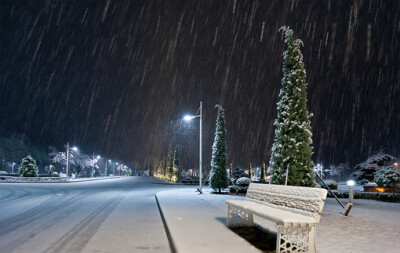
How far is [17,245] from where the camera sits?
742 centimetres

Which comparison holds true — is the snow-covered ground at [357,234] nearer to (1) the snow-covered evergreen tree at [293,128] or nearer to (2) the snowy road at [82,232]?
(1) the snow-covered evergreen tree at [293,128]

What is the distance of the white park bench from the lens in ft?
20.0

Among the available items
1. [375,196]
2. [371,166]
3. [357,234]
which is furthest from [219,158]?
[371,166]

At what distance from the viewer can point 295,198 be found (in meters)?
7.23

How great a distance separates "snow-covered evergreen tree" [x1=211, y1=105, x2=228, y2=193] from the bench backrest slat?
16.4 m

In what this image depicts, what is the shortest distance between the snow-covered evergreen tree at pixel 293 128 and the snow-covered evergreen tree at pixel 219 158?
38.0 ft

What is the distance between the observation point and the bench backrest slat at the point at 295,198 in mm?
6327

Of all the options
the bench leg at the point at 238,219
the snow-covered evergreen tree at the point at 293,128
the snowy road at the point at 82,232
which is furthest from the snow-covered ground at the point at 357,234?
the snowy road at the point at 82,232

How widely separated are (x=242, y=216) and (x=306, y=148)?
19.5 ft

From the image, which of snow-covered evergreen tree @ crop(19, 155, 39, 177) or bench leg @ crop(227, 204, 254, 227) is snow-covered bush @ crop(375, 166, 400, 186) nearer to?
bench leg @ crop(227, 204, 254, 227)

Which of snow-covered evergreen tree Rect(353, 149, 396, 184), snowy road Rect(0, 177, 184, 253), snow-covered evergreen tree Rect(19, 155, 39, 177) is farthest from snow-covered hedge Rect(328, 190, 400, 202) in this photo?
snow-covered evergreen tree Rect(19, 155, 39, 177)

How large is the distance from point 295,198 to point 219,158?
1953 cm

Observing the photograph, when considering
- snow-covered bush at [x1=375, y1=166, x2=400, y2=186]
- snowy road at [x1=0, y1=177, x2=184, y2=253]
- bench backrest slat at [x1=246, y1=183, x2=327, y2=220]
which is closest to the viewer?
bench backrest slat at [x1=246, y1=183, x2=327, y2=220]

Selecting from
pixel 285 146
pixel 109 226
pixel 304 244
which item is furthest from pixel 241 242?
pixel 285 146
